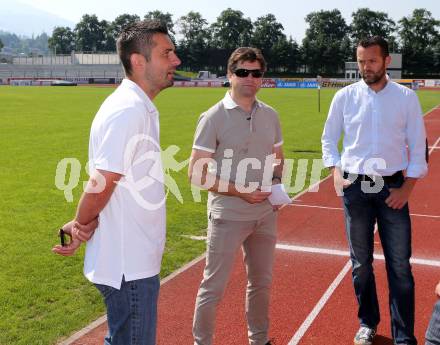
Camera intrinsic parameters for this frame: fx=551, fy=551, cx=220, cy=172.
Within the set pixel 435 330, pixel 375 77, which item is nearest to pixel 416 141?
pixel 375 77

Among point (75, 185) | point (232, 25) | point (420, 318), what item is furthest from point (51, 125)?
point (232, 25)

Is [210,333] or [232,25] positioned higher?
[232,25]

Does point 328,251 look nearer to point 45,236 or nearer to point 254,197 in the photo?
point 254,197

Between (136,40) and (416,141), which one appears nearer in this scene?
(136,40)

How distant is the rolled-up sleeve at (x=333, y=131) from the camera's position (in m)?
4.47

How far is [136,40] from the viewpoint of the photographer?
2.71 m

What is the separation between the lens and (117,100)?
260cm

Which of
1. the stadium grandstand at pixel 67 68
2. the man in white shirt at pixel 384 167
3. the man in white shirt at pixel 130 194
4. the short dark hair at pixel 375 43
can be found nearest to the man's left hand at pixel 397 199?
the man in white shirt at pixel 384 167

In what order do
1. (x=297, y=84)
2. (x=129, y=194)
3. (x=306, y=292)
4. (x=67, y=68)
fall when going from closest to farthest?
(x=129, y=194) → (x=306, y=292) → (x=297, y=84) → (x=67, y=68)

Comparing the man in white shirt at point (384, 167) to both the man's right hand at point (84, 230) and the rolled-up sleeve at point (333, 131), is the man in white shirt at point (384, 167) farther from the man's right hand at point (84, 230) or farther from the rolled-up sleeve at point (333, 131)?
the man's right hand at point (84, 230)

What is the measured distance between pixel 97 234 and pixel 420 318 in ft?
11.5

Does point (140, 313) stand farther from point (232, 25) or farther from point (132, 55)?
point (232, 25)

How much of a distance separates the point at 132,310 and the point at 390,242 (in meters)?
2.29

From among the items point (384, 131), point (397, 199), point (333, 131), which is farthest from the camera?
point (333, 131)
